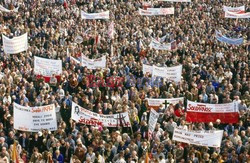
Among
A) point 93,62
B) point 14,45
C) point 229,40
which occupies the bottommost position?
point 229,40

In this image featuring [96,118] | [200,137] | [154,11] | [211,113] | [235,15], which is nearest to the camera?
[200,137]

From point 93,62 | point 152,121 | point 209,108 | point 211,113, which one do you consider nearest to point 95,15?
point 93,62

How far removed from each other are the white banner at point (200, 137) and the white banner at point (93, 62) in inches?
322

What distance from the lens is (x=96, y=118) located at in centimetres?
1966

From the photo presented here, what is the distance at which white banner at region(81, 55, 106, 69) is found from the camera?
2614cm

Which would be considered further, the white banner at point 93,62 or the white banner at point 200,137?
the white banner at point 93,62

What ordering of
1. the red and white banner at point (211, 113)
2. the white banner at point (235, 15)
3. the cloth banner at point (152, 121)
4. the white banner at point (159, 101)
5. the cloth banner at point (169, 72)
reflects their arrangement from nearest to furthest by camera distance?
the cloth banner at point (152, 121) < the red and white banner at point (211, 113) < the white banner at point (159, 101) < the cloth banner at point (169, 72) < the white banner at point (235, 15)

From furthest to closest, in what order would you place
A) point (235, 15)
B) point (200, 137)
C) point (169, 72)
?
1. point (235, 15)
2. point (169, 72)
3. point (200, 137)

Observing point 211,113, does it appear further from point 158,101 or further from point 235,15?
point 235,15

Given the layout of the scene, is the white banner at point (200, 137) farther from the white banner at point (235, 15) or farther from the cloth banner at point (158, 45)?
the white banner at point (235, 15)

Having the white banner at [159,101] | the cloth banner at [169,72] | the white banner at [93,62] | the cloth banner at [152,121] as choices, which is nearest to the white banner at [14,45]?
the white banner at [93,62]

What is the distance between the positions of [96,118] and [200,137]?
3189 millimetres

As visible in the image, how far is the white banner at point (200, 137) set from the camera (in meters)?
18.2

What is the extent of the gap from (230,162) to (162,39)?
49.3 ft
